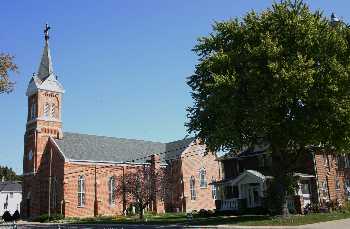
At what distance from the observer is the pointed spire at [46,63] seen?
67.1 meters

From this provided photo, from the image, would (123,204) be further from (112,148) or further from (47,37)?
(47,37)

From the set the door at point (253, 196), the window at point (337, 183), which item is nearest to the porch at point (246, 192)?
the door at point (253, 196)

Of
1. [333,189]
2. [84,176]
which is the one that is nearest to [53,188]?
[84,176]

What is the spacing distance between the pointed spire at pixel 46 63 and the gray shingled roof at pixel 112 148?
10.6 m

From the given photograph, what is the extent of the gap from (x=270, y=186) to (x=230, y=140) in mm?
10751

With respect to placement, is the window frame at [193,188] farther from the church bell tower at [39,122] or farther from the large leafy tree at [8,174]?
the large leafy tree at [8,174]

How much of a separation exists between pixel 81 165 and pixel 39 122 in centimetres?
1003

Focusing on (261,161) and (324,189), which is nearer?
(324,189)

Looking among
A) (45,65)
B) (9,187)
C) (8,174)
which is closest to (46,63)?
(45,65)

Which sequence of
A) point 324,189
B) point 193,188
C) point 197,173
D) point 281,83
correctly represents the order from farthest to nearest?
1. point 197,173
2. point 193,188
3. point 324,189
4. point 281,83

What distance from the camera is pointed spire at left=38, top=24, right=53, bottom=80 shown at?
220 ft

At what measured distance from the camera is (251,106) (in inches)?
1242

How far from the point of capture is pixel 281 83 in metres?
29.9

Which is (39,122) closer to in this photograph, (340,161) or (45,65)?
(45,65)
